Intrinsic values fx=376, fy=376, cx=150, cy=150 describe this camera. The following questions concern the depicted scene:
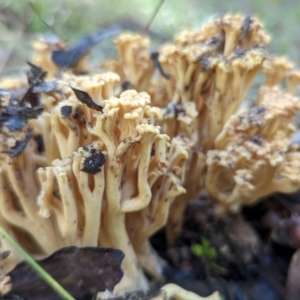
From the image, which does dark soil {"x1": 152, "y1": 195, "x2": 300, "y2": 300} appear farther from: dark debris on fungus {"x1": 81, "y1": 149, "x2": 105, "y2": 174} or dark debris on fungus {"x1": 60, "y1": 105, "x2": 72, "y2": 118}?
dark debris on fungus {"x1": 60, "y1": 105, "x2": 72, "y2": 118}

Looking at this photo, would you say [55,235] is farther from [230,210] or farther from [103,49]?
[103,49]

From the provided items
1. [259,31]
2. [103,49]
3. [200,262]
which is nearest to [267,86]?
[259,31]

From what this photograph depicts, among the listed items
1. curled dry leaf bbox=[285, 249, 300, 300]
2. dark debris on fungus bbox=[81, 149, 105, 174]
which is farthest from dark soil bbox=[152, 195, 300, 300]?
dark debris on fungus bbox=[81, 149, 105, 174]

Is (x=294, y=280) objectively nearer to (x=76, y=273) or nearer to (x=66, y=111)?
(x=76, y=273)

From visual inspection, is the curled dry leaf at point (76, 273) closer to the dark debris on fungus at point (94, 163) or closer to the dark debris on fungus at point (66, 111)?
the dark debris on fungus at point (94, 163)

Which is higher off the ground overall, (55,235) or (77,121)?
(77,121)

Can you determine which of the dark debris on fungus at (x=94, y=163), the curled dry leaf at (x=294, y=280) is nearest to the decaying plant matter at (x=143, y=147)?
the dark debris on fungus at (x=94, y=163)
